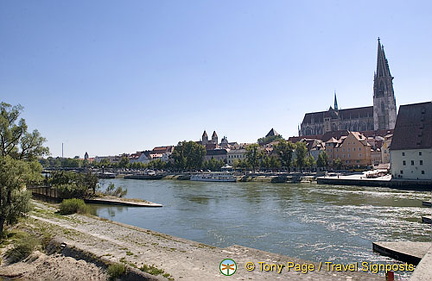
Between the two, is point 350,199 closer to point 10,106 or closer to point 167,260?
point 167,260

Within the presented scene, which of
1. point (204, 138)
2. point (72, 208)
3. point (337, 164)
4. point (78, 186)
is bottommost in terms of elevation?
point (72, 208)

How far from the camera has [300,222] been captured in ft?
81.3

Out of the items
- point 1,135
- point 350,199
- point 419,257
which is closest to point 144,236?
point 419,257

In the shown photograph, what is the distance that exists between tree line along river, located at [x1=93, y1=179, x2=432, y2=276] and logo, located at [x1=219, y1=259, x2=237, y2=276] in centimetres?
450

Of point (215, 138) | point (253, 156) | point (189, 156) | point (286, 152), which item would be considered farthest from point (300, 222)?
point (215, 138)

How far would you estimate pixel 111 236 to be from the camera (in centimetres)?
1902

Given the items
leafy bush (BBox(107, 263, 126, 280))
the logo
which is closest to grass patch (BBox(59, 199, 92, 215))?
leafy bush (BBox(107, 263, 126, 280))

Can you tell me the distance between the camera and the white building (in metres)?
49.5

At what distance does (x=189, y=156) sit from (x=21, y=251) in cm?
8664

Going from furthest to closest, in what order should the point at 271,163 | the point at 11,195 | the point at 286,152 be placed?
the point at 271,163 < the point at 286,152 < the point at 11,195

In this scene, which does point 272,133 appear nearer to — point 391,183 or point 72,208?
point 391,183

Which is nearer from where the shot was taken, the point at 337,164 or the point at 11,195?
the point at 11,195

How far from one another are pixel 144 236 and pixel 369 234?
1388cm

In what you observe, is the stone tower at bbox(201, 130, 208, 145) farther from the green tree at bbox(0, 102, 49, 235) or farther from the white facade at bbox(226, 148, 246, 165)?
the green tree at bbox(0, 102, 49, 235)
